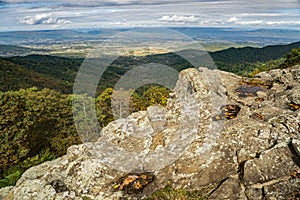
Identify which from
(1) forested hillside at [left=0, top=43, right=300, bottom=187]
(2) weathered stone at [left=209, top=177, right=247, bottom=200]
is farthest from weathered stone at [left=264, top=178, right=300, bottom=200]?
(1) forested hillside at [left=0, top=43, right=300, bottom=187]

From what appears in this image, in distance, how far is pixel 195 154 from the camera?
9102mm

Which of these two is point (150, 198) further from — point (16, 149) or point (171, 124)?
point (16, 149)

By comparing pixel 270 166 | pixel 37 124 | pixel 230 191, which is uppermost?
pixel 270 166

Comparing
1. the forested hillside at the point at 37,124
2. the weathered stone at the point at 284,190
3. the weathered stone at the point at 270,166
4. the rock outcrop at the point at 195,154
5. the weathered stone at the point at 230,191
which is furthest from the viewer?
the forested hillside at the point at 37,124

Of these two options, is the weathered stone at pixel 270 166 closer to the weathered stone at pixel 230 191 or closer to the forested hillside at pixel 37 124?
the weathered stone at pixel 230 191

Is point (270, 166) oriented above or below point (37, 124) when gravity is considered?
above

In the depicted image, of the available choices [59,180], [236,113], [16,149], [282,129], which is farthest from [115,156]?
[16,149]

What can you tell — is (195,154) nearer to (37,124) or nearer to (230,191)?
(230,191)

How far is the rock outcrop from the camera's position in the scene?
7789 millimetres

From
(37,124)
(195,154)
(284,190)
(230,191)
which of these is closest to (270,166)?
(284,190)

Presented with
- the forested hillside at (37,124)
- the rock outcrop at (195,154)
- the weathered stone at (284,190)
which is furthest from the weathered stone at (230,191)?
the forested hillside at (37,124)

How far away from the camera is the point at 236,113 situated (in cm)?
1045

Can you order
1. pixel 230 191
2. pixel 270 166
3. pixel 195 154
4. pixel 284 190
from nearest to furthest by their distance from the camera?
1. pixel 284 190
2. pixel 230 191
3. pixel 270 166
4. pixel 195 154

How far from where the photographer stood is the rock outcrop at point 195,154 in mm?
7789
